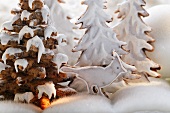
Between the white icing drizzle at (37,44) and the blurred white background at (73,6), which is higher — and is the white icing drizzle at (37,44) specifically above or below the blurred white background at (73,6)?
below

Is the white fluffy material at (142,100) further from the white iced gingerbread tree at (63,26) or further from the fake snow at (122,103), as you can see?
the white iced gingerbread tree at (63,26)

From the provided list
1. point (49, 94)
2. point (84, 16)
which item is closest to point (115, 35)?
point (84, 16)

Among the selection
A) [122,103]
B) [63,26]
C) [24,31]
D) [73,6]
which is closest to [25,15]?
[24,31]

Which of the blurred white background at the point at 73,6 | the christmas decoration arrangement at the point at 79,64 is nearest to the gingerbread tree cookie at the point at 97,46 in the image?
the christmas decoration arrangement at the point at 79,64

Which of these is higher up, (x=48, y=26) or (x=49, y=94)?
(x=48, y=26)

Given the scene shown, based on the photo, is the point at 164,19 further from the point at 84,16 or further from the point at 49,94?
the point at 49,94

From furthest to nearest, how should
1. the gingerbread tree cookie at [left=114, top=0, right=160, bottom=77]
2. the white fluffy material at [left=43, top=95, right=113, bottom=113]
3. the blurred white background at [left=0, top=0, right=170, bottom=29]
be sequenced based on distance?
the blurred white background at [left=0, top=0, right=170, bottom=29] < the gingerbread tree cookie at [left=114, top=0, right=160, bottom=77] < the white fluffy material at [left=43, top=95, right=113, bottom=113]

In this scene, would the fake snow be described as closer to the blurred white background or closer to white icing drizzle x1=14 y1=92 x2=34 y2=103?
white icing drizzle x1=14 y1=92 x2=34 y2=103

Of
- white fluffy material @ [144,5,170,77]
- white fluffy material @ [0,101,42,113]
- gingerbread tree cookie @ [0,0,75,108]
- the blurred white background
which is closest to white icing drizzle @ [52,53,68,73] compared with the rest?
gingerbread tree cookie @ [0,0,75,108]
